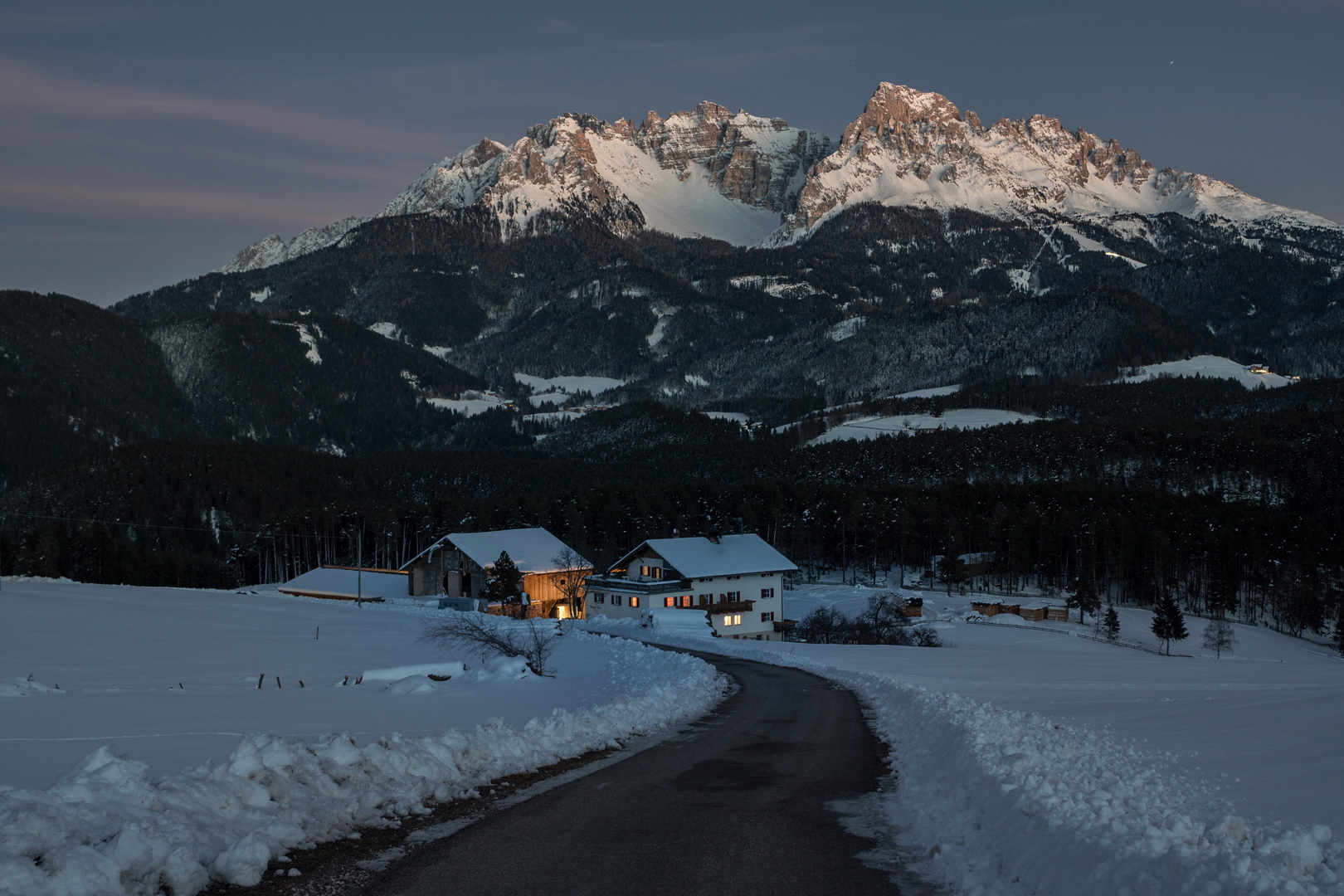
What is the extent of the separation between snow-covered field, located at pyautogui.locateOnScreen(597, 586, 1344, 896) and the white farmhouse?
2331 inches

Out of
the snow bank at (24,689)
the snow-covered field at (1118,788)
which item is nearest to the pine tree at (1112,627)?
the snow-covered field at (1118,788)

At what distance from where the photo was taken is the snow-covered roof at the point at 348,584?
104938 mm

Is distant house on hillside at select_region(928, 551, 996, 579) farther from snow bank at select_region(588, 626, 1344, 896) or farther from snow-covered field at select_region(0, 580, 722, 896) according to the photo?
snow bank at select_region(588, 626, 1344, 896)

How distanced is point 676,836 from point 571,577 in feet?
286

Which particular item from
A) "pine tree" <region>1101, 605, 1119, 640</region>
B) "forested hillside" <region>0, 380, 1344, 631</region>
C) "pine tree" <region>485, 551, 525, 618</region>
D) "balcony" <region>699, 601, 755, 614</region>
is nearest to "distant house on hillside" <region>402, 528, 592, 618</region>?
"pine tree" <region>485, 551, 525, 618</region>

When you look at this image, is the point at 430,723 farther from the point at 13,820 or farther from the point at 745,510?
the point at 745,510

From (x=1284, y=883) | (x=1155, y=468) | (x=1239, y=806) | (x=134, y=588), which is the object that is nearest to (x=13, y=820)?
(x=1284, y=883)

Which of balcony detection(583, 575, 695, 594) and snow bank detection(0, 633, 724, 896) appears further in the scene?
balcony detection(583, 575, 695, 594)

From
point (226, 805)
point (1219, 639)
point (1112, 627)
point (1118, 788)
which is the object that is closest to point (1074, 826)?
point (1118, 788)

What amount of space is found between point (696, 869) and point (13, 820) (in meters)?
6.80

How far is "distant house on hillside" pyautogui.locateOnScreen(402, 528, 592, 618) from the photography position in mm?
96500

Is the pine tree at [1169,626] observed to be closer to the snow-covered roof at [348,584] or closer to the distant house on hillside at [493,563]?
the distant house on hillside at [493,563]

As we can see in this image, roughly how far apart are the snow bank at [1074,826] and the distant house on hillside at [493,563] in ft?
260

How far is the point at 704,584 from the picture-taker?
9431 centimetres
